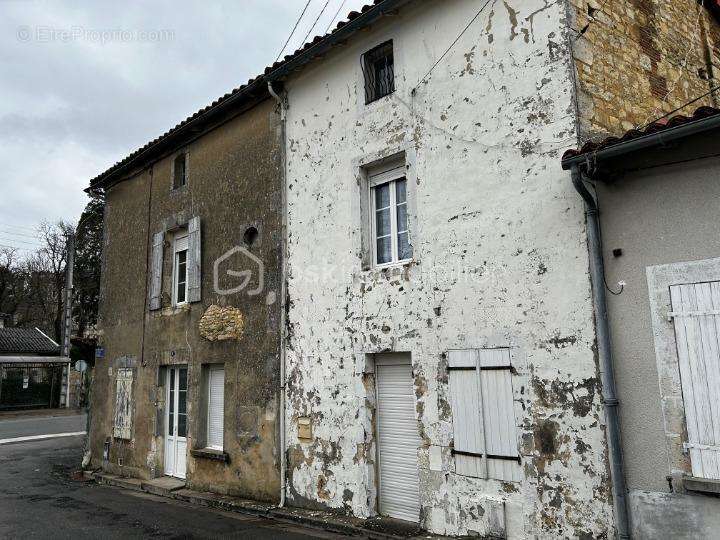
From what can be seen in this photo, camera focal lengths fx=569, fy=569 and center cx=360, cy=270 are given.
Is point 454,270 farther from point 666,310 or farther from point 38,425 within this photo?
point 38,425

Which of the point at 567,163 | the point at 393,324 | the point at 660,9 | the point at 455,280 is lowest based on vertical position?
the point at 393,324

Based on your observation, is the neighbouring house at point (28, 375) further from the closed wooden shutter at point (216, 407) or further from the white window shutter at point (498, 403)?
the white window shutter at point (498, 403)

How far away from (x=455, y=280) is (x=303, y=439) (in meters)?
3.38

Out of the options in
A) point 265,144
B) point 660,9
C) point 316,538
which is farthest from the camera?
point 265,144

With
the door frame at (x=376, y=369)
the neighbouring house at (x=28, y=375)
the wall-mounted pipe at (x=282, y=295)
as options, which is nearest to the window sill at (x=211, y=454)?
the wall-mounted pipe at (x=282, y=295)

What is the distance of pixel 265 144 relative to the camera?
9492 millimetres

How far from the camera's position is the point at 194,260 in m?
10.5

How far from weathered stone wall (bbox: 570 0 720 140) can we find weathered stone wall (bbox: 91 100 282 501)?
192 inches

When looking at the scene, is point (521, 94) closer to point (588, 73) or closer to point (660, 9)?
point (588, 73)

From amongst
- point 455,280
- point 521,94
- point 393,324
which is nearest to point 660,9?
point 521,94

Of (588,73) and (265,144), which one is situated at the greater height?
(265,144)

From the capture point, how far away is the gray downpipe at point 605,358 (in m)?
4.98

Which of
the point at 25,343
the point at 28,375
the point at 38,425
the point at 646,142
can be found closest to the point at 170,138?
the point at 646,142

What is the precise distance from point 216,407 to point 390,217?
15.8 ft
